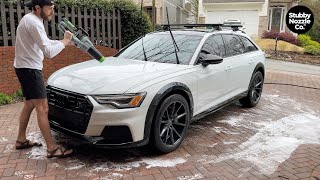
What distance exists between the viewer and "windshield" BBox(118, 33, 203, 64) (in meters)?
4.77

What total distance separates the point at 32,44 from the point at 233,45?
11.7 ft

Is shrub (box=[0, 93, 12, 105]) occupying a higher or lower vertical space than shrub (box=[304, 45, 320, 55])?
lower

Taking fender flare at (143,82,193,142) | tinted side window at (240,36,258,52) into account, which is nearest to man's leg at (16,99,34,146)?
fender flare at (143,82,193,142)

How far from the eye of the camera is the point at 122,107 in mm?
3584

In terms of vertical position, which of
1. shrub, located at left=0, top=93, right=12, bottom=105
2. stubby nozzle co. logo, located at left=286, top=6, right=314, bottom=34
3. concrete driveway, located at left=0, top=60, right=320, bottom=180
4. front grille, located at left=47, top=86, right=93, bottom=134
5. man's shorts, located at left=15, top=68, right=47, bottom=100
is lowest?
concrete driveway, located at left=0, top=60, right=320, bottom=180

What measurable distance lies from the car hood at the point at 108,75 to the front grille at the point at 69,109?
0.08 meters

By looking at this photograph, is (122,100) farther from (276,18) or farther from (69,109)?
(276,18)

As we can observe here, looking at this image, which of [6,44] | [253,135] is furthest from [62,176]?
[6,44]

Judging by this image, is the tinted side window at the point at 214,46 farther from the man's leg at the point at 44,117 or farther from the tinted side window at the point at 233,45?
the man's leg at the point at 44,117

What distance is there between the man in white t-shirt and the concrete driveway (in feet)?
1.20

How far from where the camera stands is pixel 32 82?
375 cm

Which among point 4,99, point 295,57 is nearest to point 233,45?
point 4,99

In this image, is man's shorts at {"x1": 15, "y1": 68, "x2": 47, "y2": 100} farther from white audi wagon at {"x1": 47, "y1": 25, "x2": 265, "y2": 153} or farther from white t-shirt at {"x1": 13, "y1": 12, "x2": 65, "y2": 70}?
white audi wagon at {"x1": 47, "y1": 25, "x2": 265, "y2": 153}

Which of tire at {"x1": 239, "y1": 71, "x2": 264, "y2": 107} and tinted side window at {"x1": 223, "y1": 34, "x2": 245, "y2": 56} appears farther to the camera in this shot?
tire at {"x1": 239, "y1": 71, "x2": 264, "y2": 107}
